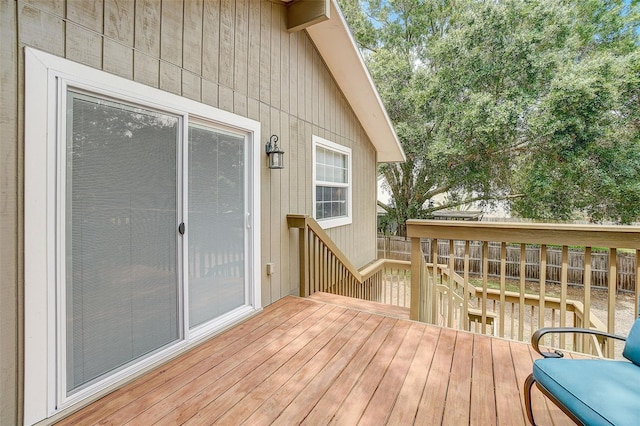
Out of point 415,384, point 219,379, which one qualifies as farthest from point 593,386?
point 219,379

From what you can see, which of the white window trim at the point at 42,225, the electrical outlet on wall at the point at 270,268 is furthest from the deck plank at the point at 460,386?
the white window trim at the point at 42,225

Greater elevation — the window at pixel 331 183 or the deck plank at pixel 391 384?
the window at pixel 331 183

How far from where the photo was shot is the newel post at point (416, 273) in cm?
303

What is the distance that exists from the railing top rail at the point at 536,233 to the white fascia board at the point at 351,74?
10.6 feet

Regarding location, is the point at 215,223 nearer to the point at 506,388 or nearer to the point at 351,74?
the point at 506,388

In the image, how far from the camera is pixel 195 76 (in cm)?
274

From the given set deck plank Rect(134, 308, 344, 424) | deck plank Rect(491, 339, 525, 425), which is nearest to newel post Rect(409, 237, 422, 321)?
deck plank Rect(491, 339, 525, 425)

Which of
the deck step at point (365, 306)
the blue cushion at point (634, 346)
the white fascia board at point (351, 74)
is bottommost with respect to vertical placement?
the deck step at point (365, 306)

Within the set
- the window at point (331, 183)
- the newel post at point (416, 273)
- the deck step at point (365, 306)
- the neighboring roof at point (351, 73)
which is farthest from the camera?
the window at point (331, 183)

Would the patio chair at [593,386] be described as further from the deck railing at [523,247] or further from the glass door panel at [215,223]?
the glass door panel at [215,223]

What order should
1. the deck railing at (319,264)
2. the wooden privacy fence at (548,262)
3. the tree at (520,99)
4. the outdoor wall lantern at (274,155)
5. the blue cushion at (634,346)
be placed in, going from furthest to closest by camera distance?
the wooden privacy fence at (548,262) → the tree at (520,99) → the deck railing at (319,264) → the outdoor wall lantern at (274,155) → the blue cushion at (634,346)

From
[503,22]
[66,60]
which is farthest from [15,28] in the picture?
[503,22]

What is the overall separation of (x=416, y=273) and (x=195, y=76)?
277 centimetres

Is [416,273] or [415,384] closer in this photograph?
[415,384]
